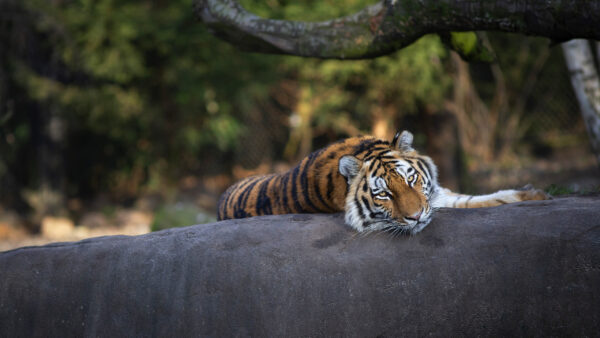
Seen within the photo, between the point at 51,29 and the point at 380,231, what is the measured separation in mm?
7369

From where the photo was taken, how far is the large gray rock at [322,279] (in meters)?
2.49

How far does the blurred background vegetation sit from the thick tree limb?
3.88 metres

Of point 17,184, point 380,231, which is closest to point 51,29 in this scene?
point 17,184

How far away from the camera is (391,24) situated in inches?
131

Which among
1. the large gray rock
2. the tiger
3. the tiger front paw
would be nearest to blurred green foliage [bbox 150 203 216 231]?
the tiger

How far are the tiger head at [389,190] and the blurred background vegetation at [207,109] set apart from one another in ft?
15.3

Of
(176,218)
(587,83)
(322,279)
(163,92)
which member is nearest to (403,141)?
(322,279)

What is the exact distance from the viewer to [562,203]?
9.07ft

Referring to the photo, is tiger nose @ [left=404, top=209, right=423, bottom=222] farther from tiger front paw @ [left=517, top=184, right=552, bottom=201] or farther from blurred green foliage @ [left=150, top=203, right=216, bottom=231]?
blurred green foliage @ [left=150, top=203, right=216, bottom=231]

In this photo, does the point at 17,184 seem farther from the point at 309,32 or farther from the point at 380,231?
the point at 380,231

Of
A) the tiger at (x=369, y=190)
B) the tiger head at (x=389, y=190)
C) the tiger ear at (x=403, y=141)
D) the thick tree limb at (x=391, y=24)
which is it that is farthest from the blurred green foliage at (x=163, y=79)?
the tiger head at (x=389, y=190)

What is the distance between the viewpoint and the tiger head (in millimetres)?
2672

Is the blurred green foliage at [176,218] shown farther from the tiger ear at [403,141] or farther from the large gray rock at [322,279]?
the tiger ear at [403,141]

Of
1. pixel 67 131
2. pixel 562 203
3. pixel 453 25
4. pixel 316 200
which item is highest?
pixel 67 131
